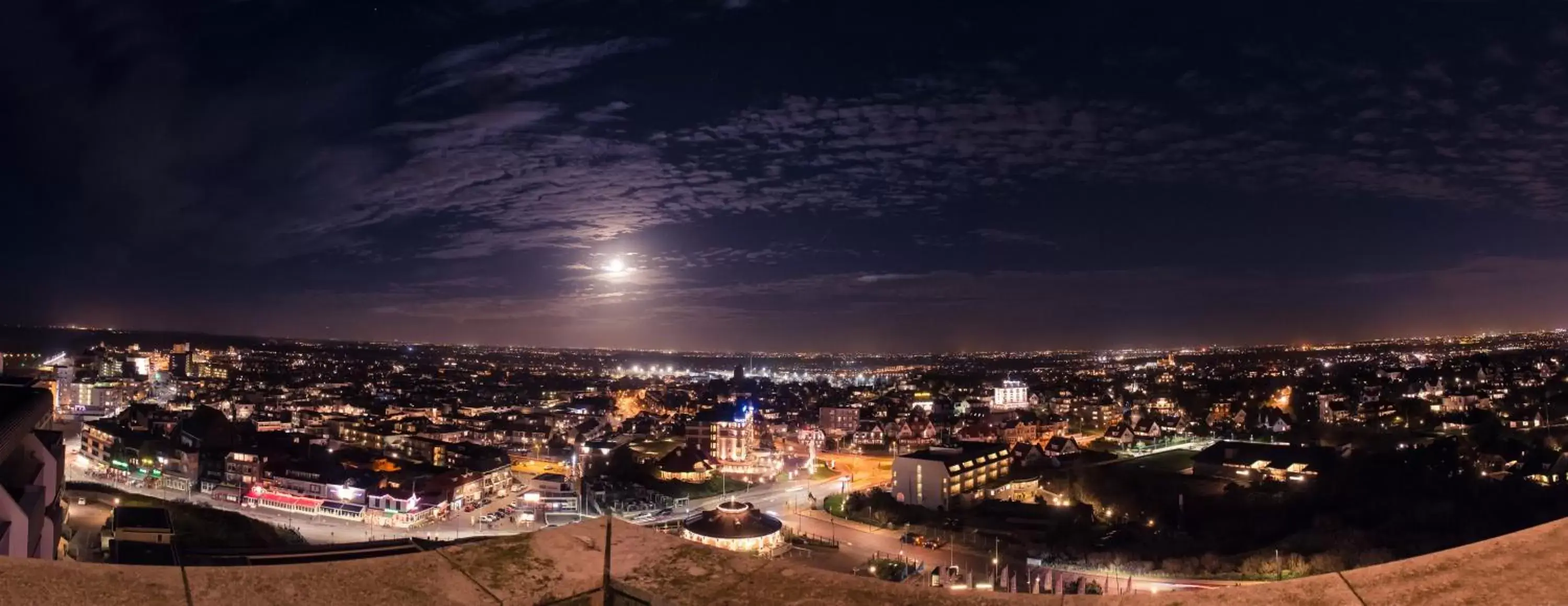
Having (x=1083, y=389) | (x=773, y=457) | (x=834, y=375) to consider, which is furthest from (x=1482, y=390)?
(x=834, y=375)

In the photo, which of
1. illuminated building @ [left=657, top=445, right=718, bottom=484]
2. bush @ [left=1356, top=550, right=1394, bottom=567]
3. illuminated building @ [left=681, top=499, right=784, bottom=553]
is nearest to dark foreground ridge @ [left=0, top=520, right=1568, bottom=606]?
bush @ [left=1356, top=550, right=1394, bottom=567]

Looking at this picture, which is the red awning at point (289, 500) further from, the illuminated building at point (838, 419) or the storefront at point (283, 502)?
the illuminated building at point (838, 419)

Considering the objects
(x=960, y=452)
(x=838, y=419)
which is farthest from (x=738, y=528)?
(x=838, y=419)

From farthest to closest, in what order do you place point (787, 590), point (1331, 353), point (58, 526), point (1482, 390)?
1. point (1331, 353)
2. point (1482, 390)
3. point (58, 526)
4. point (787, 590)

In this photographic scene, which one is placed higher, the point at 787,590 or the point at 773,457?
the point at 787,590

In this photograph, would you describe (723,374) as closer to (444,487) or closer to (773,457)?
(773,457)

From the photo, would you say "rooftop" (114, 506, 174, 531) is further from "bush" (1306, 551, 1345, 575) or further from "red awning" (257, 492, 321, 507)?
"bush" (1306, 551, 1345, 575)

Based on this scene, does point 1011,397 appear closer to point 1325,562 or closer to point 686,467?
point 686,467

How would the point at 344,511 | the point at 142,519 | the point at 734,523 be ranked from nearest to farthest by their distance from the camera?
1. the point at 142,519
2. the point at 734,523
3. the point at 344,511
